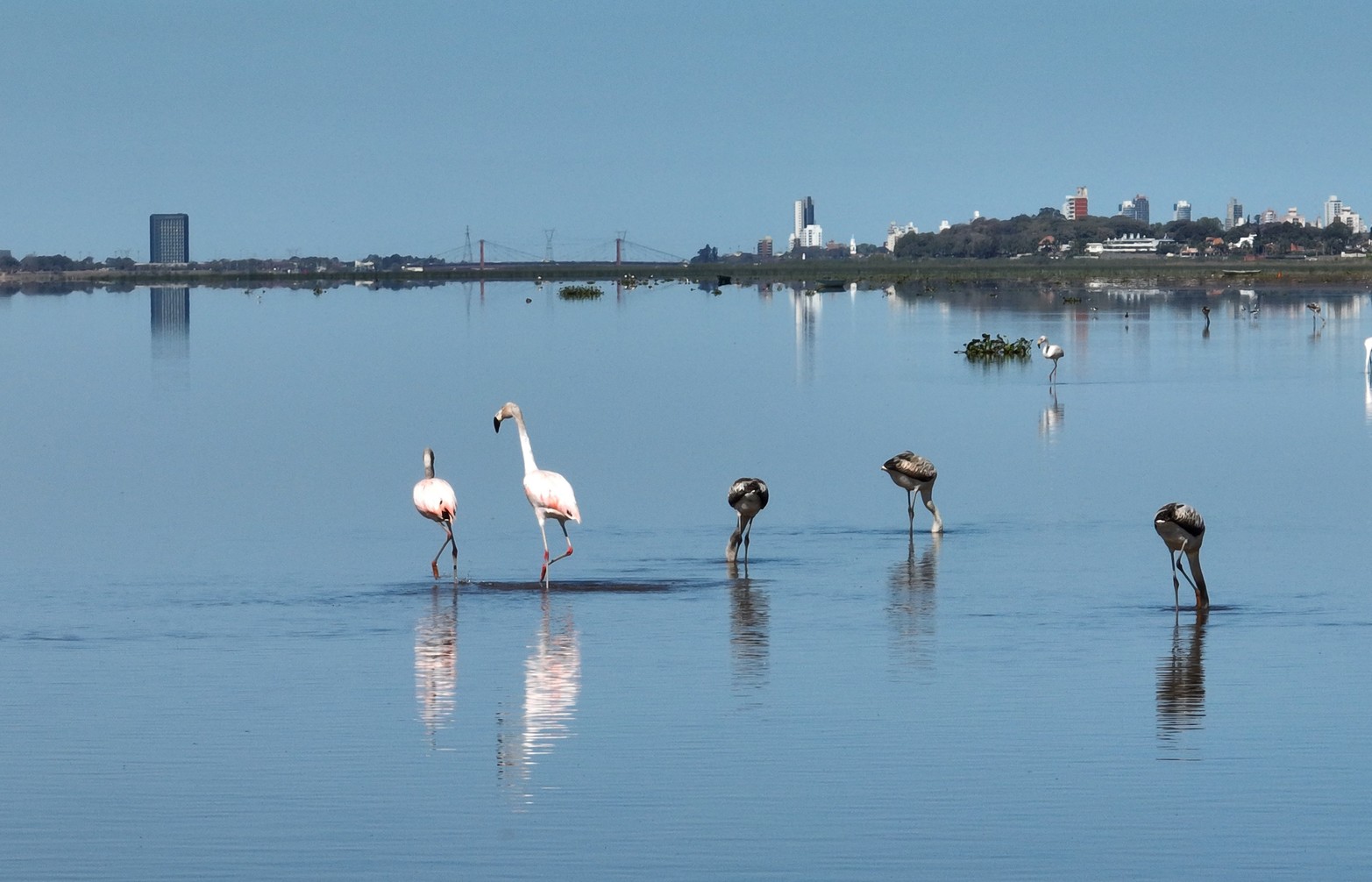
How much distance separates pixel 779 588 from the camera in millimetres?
17922

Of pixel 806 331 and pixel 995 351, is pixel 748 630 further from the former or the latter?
pixel 806 331

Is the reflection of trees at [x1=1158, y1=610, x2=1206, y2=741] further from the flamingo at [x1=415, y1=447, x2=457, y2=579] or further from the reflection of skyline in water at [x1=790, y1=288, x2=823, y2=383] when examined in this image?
the reflection of skyline in water at [x1=790, y1=288, x2=823, y2=383]

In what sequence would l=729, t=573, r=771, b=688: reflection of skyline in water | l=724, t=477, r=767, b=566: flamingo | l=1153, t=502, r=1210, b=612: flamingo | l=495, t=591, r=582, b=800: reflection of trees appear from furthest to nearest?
l=724, t=477, r=767, b=566: flamingo
l=1153, t=502, r=1210, b=612: flamingo
l=729, t=573, r=771, b=688: reflection of skyline in water
l=495, t=591, r=582, b=800: reflection of trees

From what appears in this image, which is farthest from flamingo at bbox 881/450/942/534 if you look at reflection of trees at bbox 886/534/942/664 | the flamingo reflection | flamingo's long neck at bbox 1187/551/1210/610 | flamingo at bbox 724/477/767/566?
the flamingo reflection

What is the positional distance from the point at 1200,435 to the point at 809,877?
23.7 meters

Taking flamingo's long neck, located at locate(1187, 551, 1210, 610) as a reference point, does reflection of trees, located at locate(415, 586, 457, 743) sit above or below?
below

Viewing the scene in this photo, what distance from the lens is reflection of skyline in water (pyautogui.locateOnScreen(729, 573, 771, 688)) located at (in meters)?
14.1

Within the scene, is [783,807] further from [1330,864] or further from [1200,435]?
[1200,435]

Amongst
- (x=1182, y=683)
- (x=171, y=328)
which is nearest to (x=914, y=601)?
(x=1182, y=683)

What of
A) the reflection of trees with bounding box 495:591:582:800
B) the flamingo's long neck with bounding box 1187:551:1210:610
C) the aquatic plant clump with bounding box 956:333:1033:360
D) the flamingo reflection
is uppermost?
the aquatic plant clump with bounding box 956:333:1033:360

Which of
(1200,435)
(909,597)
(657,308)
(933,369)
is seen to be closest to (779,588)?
(909,597)

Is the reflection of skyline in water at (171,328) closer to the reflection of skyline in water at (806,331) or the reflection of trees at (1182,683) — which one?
the reflection of skyline in water at (806,331)

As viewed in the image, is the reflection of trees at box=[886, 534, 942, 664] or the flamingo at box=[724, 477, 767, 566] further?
the flamingo at box=[724, 477, 767, 566]

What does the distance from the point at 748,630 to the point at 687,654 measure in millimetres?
1041
